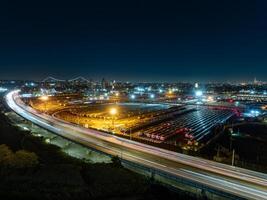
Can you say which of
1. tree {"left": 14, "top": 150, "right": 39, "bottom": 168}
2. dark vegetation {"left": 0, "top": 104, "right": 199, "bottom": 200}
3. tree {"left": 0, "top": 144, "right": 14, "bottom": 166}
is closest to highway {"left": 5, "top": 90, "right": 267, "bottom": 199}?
dark vegetation {"left": 0, "top": 104, "right": 199, "bottom": 200}

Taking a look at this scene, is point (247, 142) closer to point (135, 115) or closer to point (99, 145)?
point (99, 145)

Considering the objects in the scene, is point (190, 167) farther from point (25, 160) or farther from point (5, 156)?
point (5, 156)

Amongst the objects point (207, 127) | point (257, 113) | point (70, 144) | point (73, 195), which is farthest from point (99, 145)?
point (257, 113)

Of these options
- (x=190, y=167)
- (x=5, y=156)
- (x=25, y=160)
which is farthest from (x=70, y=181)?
(x=190, y=167)

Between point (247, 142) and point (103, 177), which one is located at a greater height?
point (103, 177)

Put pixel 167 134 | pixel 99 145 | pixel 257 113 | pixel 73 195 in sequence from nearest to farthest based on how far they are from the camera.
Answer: pixel 73 195 < pixel 99 145 < pixel 167 134 < pixel 257 113

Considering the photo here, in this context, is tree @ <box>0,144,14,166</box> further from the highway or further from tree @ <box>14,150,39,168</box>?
the highway

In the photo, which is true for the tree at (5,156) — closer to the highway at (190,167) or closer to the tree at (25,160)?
the tree at (25,160)

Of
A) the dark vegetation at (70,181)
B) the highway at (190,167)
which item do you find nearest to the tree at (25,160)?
the dark vegetation at (70,181)
